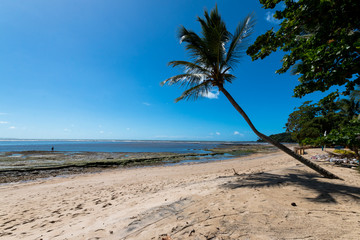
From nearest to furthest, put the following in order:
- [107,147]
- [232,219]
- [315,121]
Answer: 1. [232,219]
2. [315,121]
3. [107,147]

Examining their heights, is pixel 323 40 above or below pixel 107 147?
above

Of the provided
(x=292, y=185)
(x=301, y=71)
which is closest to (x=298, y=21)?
(x=301, y=71)

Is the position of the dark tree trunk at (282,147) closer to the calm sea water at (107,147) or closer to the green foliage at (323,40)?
the green foliage at (323,40)

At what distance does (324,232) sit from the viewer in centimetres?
207

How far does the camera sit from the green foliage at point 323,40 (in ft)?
7.39

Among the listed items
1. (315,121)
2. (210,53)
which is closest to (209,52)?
(210,53)

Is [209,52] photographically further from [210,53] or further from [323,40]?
[323,40]

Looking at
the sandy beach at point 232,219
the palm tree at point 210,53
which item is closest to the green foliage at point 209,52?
the palm tree at point 210,53

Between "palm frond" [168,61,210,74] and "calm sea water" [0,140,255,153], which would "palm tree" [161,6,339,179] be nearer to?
"palm frond" [168,61,210,74]

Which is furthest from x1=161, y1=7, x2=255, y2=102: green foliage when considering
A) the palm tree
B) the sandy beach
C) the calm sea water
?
the calm sea water

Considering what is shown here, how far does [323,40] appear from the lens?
2738 mm

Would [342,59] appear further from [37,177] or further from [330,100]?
[37,177]

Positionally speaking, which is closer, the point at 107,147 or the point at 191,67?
the point at 191,67

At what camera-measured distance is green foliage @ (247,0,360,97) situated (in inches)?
88.7
